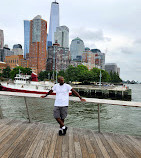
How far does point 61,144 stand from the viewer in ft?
11.9

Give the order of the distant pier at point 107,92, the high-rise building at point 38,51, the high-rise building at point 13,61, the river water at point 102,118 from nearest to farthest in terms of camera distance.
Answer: the river water at point 102,118
the distant pier at point 107,92
the high-rise building at point 38,51
the high-rise building at point 13,61

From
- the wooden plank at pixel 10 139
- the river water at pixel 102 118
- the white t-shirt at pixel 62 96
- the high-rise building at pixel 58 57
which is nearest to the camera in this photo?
the wooden plank at pixel 10 139

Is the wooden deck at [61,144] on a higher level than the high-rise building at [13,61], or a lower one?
lower

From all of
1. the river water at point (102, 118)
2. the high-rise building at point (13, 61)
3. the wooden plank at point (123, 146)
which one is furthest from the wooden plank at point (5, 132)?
the high-rise building at point (13, 61)

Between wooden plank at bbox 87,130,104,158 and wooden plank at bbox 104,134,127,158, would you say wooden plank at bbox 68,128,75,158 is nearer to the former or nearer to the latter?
wooden plank at bbox 87,130,104,158

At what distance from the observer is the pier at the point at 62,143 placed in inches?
124

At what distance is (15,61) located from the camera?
14350 centimetres

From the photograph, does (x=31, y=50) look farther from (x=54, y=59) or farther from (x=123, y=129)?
(x=123, y=129)

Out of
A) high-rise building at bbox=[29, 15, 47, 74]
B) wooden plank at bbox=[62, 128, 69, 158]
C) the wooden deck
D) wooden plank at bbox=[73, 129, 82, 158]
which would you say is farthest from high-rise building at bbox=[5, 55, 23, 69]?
wooden plank at bbox=[62, 128, 69, 158]

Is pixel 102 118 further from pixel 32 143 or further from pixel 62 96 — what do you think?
pixel 32 143

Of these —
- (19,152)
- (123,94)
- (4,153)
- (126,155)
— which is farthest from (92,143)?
(123,94)

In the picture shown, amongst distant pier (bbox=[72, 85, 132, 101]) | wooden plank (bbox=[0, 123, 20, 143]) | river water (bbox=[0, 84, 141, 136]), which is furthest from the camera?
distant pier (bbox=[72, 85, 132, 101])

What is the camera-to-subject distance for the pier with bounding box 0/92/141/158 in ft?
10.3

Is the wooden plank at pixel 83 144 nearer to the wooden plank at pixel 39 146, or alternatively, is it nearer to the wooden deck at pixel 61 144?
the wooden deck at pixel 61 144
